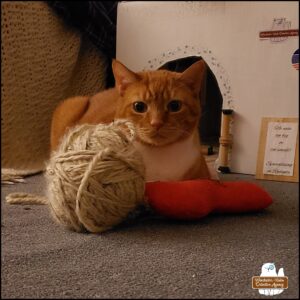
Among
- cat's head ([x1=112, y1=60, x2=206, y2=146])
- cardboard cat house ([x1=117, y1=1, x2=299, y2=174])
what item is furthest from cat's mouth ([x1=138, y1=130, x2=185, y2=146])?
cardboard cat house ([x1=117, y1=1, x2=299, y2=174])

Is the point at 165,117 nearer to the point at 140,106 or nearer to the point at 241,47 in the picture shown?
the point at 140,106

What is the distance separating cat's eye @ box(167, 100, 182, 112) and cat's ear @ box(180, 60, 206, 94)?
0.04 m

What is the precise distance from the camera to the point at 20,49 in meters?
0.88

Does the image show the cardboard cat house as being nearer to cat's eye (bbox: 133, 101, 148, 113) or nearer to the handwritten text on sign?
the handwritten text on sign

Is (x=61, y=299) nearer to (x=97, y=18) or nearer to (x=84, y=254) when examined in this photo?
(x=84, y=254)

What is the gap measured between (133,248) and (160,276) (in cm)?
10

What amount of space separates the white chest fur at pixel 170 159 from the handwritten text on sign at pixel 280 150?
0.63 feet

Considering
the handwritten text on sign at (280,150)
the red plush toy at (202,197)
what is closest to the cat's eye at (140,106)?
the red plush toy at (202,197)

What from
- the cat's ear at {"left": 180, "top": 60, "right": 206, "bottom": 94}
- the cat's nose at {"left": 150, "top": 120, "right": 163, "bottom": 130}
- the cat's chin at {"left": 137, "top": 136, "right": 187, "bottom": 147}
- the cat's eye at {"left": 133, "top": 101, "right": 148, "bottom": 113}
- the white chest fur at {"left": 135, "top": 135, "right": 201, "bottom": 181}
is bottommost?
the white chest fur at {"left": 135, "top": 135, "right": 201, "bottom": 181}

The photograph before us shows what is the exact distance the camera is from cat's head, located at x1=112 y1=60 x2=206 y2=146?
611mm

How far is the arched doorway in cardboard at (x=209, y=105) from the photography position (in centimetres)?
48

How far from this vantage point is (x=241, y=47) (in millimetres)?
A: 421

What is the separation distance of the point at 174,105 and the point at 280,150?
0.24 metres

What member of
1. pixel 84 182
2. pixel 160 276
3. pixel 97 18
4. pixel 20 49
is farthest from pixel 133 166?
pixel 97 18
